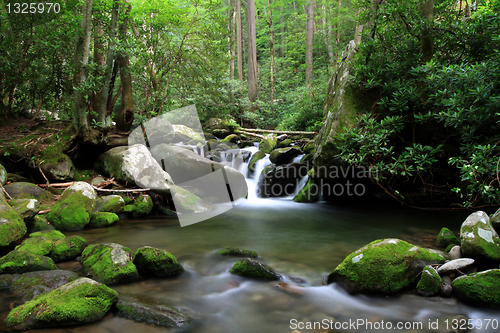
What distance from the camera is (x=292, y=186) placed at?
10172 millimetres

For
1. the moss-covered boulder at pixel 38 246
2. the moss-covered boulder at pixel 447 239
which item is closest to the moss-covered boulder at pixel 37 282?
the moss-covered boulder at pixel 38 246

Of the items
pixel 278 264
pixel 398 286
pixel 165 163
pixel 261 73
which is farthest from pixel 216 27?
pixel 261 73

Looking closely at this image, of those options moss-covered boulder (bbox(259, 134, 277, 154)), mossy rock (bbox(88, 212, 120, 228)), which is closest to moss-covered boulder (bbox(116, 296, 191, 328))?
mossy rock (bbox(88, 212, 120, 228))

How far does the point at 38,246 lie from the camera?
4.30 metres

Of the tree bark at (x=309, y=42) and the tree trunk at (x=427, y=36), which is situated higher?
the tree bark at (x=309, y=42)

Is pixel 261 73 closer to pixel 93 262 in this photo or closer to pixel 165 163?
pixel 165 163

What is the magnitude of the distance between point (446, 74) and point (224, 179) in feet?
21.8

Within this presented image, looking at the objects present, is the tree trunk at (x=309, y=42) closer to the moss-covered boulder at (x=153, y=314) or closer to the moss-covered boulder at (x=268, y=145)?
the moss-covered boulder at (x=268, y=145)

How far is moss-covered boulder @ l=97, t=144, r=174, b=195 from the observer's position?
820 cm

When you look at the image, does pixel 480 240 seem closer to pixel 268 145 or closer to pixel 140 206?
pixel 140 206

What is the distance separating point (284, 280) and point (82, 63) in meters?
7.47

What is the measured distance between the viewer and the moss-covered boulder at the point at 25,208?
204 inches

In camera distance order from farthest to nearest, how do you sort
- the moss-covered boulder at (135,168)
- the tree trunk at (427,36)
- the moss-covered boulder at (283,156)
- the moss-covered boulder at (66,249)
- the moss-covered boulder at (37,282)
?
the moss-covered boulder at (283,156) < the moss-covered boulder at (135,168) < the tree trunk at (427,36) < the moss-covered boulder at (66,249) < the moss-covered boulder at (37,282)

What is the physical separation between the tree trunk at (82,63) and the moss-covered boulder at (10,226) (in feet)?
12.2
